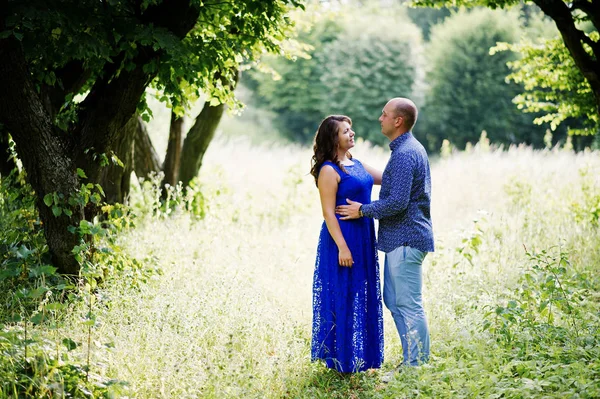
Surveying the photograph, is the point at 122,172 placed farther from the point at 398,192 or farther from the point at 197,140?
the point at 398,192

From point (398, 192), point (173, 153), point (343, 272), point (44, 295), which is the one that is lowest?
point (44, 295)

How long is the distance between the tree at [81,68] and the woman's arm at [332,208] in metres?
1.37

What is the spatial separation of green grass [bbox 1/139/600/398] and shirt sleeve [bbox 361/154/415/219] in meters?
1.06

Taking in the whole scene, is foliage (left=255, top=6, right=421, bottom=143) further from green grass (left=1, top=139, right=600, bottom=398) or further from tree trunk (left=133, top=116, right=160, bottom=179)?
tree trunk (left=133, top=116, right=160, bottom=179)

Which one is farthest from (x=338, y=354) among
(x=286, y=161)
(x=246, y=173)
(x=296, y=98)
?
(x=296, y=98)

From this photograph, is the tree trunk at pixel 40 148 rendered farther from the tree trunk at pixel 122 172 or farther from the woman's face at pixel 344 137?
the woman's face at pixel 344 137

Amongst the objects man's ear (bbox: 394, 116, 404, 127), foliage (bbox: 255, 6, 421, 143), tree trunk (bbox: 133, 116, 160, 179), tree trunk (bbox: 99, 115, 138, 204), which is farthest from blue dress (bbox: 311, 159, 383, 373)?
foliage (bbox: 255, 6, 421, 143)

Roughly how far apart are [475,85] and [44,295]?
2661cm

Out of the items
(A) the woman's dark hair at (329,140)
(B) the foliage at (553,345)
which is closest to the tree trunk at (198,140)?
(A) the woman's dark hair at (329,140)

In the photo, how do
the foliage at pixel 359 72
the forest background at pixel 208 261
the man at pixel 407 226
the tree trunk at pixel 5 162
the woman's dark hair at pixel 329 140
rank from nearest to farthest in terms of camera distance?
the forest background at pixel 208 261 → the man at pixel 407 226 → the woman's dark hair at pixel 329 140 → the tree trunk at pixel 5 162 → the foliage at pixel 359 72

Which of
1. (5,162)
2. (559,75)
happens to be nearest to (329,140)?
(5,162)

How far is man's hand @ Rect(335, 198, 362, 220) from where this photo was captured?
14.3ft

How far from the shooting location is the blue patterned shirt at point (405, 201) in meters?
4.22

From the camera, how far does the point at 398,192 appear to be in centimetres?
421
